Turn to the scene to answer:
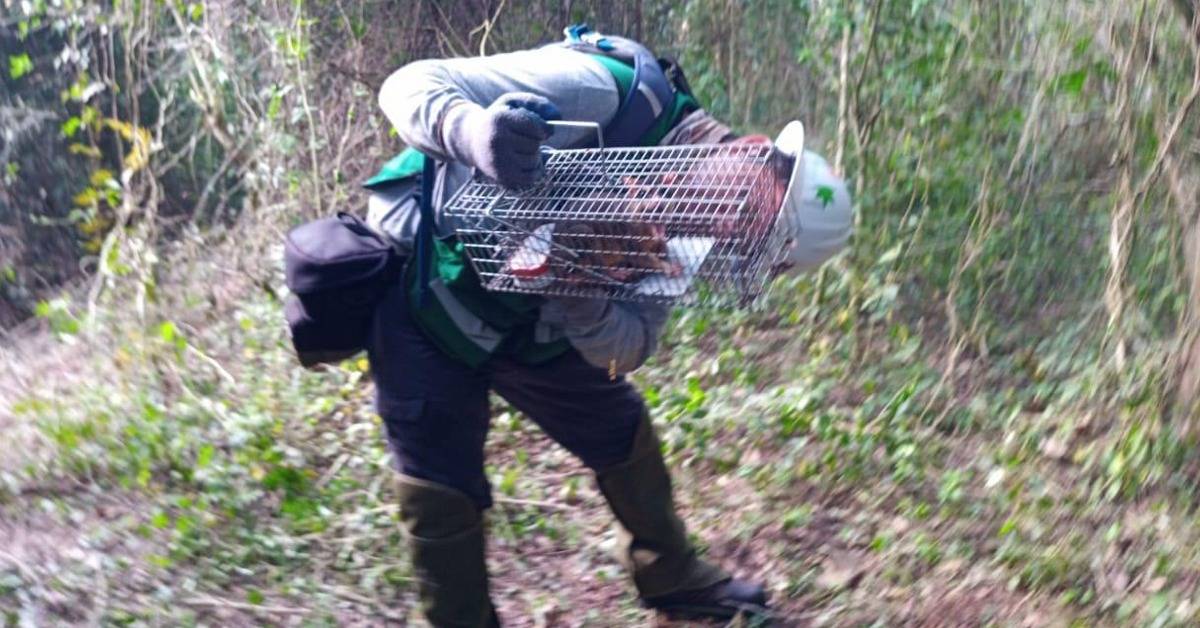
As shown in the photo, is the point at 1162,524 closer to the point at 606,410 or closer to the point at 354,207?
the point at 606,410

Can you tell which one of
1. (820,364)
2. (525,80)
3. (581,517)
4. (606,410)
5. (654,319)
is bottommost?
(581,517)

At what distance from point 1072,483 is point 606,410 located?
143 centimetres

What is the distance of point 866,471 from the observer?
13.6 ft

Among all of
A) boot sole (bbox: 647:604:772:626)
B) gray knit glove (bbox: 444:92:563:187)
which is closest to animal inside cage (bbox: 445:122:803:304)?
gray knit glove (bbox: 444:92:563:187)

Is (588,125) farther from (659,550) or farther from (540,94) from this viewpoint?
(659,550)

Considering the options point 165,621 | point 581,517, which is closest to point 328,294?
point 165,621

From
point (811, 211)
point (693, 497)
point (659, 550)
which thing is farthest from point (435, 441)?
point (693, 497)

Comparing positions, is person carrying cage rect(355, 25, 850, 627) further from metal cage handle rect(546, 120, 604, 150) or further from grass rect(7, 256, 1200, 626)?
grass rect(7, 256, 1200, 626)

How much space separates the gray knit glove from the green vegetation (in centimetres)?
175

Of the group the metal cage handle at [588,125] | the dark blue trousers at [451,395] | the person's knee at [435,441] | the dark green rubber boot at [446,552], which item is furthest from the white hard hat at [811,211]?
the dark green rubber boot at [446,552]

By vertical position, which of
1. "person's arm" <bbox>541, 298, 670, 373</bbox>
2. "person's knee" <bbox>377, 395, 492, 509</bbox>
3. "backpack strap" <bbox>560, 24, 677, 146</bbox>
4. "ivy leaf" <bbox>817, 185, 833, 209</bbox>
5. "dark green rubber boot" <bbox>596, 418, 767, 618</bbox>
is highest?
"backpack strap" <bbox>560, 24, 677, 146</bbox>

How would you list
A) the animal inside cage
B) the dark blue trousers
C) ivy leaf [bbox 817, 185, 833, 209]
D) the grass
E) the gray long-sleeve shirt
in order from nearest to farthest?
1. the animal inside cage
2. ivy leaf [bbox 817, 185, 833, 209]
3. the gray long-sleeve shirt
4. the dark blue trousers
5. the grass

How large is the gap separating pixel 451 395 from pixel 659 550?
90cm

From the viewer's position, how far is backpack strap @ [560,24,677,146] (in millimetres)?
2895
